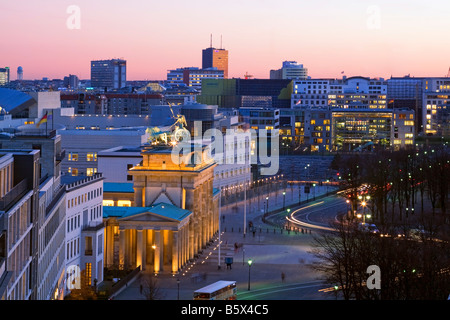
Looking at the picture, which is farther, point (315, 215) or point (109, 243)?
point (315, 215)

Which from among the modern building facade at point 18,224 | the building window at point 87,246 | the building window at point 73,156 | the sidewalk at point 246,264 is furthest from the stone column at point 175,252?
the building window at point 73,156

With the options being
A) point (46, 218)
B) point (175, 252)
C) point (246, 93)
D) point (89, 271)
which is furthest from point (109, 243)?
point (246, 93)

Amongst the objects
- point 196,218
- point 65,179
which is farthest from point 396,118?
point 65,179

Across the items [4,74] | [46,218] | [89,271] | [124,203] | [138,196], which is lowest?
[89,271]

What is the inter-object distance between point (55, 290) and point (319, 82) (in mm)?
157488

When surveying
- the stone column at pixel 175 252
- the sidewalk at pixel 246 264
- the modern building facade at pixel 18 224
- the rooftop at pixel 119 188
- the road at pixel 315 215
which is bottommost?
the road at pixel 315 215

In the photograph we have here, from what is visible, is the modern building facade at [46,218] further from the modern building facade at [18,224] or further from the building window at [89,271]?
the building window at [89,271]

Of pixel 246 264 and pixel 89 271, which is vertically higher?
pixel 89 271

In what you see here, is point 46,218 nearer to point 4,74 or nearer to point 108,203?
point 108,203

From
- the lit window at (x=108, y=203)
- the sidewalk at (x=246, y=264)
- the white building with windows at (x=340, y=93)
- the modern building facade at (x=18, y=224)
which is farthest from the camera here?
the white building with windows at (x=340, y=93)

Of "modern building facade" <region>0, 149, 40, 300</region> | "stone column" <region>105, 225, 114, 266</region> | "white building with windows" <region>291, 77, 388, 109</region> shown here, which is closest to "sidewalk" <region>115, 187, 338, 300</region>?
"stone column" <region>105, 225, 114, 266</region>

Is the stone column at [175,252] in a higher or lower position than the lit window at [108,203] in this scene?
lower

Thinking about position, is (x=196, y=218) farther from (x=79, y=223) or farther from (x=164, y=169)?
(x=79, y=223)

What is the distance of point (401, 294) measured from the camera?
28891 mm
